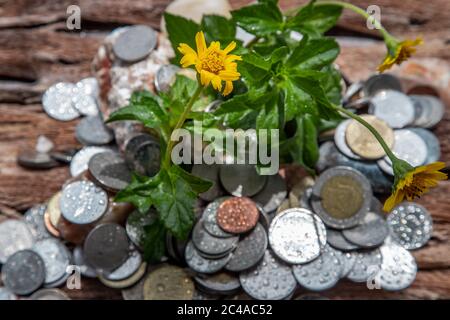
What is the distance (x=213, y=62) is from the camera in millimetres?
1582

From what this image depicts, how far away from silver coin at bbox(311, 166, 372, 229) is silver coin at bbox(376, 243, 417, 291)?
0.17 m

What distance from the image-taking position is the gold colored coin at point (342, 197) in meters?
2.04

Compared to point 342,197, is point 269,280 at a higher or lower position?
lower

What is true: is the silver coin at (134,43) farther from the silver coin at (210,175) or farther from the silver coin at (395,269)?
the silver coin at (395,269)

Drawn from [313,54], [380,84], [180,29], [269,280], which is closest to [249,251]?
[269,280]

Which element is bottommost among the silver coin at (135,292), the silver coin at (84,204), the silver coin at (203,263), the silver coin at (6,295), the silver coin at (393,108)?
the silver coin at (6,295)

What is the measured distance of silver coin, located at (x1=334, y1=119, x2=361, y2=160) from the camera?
2.12 metres

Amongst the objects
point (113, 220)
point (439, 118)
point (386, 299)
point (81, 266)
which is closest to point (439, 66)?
point (439, 118)

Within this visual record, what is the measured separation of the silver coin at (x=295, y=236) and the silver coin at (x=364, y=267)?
15cm

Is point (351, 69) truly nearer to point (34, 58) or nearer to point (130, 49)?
point (130, 49)

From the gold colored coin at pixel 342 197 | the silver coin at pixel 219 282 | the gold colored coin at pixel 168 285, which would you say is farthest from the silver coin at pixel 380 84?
the gold colored coin at pixel 168 285

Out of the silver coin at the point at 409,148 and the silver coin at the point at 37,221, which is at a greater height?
the silver coin at the point at 409,148

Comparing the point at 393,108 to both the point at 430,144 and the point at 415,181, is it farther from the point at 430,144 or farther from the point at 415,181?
the point at 415,181

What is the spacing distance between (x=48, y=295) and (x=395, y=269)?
1.25m
